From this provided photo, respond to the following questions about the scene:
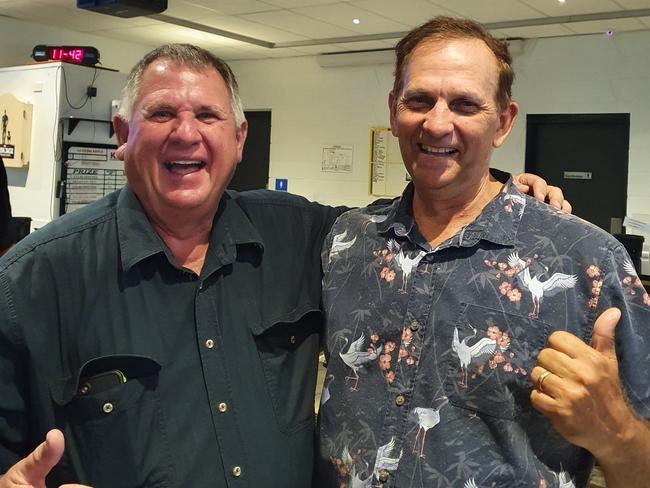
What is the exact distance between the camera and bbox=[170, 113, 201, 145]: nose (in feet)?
4.81

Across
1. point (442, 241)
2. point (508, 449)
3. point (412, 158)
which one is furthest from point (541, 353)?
point (412, 158)

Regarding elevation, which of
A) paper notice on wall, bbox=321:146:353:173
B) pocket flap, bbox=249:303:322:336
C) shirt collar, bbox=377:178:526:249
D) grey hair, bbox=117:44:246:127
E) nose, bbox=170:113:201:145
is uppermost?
paper notice on wall, bbox=321:146:353:173

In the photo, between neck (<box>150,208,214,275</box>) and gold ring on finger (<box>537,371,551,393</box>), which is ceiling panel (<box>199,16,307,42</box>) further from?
gold ring on finger (<box>537,371,551,393</box>)

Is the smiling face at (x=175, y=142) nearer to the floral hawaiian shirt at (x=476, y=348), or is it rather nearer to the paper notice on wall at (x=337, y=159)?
the floral hawaiian shirt at (x=476, y=348)

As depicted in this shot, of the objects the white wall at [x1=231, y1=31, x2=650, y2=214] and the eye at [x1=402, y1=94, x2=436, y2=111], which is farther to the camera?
the white wall at [x1=231, y1=31, x2=650, y2=214]

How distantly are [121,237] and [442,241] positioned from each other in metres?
0.68

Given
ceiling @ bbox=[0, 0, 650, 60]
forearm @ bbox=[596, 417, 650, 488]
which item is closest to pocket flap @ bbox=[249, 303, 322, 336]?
forearm @ bbox=[596, 417, 650, 488]

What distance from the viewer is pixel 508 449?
1311 millimetres

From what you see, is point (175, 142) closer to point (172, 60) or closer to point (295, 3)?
point (172, 60)

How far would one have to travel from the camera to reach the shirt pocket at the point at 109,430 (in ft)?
4.41

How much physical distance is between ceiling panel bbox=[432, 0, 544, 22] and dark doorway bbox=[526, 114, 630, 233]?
113 centimetres

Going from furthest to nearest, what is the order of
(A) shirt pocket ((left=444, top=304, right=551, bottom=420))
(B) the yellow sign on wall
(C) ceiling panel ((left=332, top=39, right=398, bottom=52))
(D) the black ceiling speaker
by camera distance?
1. (C) ceiling panel ((left=332, top=39, right=398, bottom=52))
2. (B) the yellow sign on wall
3. (D) the black ceiling speaker
4. (A) shirt pocket ((left=444, top=304, right=551, bottom=420))

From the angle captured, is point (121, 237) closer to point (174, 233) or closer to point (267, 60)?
point (174, 233)

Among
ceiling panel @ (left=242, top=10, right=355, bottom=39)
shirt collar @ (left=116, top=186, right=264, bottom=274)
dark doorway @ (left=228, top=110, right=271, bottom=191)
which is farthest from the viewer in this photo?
dark doorway @ (left=228, top=110, right=271, bottom=191)
